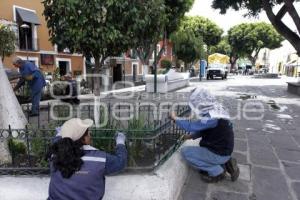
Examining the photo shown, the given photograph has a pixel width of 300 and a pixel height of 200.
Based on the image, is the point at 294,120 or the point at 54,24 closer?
the point at 54,24

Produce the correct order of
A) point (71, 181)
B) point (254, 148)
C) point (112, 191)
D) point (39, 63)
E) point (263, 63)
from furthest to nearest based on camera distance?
point (263, 63) → point (39, 63) → point (254, 148) → point (112, 191) → point (71, 181)

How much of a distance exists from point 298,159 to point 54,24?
171 inches

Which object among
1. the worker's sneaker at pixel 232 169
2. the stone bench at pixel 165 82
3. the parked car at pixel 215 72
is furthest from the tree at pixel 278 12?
the parked car at pixel 215 72

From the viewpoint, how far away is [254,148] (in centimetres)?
579

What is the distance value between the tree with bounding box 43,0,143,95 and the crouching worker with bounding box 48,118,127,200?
1.66m

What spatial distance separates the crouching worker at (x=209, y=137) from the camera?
3746 millimetres

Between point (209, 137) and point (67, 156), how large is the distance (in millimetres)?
2086

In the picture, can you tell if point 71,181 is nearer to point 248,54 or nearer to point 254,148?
point 254,148

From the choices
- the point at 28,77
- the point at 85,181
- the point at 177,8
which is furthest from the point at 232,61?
the point at 85,181

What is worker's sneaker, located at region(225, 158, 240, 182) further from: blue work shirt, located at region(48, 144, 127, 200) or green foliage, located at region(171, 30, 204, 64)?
green foliage, located at region(171, 30, 204, 64)

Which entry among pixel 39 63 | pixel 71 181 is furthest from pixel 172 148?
pixel 39 63

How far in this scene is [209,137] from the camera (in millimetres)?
3951

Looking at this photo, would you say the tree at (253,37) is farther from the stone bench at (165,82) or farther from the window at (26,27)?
the window at (26,27)

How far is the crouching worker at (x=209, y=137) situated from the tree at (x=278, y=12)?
1239cm
